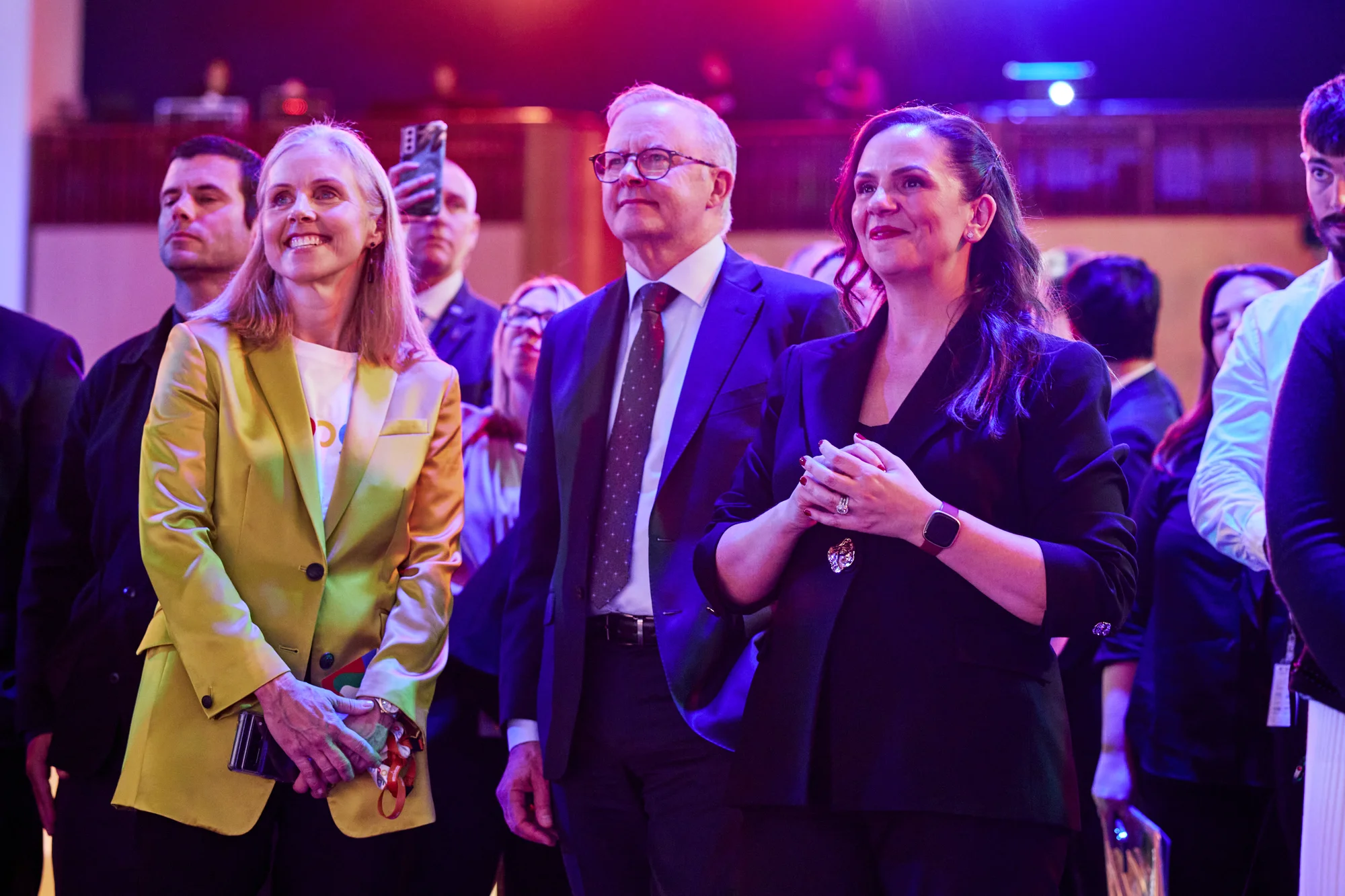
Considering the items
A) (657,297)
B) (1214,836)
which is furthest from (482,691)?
(1214,836)

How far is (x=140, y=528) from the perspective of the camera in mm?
1903

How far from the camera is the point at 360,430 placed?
204 cm

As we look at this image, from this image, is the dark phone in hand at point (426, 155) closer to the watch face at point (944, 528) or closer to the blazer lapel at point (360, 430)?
the blazer lapel at point (360, 430)

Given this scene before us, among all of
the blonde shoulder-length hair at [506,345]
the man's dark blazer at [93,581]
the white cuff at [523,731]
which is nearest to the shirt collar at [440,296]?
the blonde shoulder-length hair at [506,345]

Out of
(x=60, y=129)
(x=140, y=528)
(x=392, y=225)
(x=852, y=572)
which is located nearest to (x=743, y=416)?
(x=852, y=572)

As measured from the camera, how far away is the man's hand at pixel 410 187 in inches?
112

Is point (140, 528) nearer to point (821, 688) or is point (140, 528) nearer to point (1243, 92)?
point (821, 688)

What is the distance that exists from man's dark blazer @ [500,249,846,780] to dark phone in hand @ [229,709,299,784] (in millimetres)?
397

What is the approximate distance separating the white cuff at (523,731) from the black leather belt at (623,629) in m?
0.22

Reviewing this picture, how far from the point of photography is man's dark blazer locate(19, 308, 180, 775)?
219cm

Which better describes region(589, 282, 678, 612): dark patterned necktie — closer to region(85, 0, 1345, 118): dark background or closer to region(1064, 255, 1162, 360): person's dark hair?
region(1064, 255, 1162, 360): person's dark hair

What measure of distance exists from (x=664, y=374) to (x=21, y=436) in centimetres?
143

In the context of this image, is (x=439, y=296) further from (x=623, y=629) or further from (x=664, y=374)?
(x=623, y=629)

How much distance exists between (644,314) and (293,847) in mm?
1013
